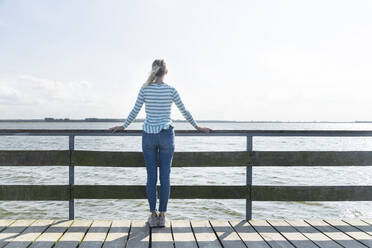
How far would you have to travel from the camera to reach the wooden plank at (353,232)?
329 centimetres

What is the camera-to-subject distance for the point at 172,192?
3961mm

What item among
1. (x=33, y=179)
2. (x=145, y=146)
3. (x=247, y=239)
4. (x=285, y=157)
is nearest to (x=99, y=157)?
(x=145, y=146)

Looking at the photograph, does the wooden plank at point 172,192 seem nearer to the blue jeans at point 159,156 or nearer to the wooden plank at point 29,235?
the blue jeans at point 159,156

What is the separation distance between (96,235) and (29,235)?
0.65 metres

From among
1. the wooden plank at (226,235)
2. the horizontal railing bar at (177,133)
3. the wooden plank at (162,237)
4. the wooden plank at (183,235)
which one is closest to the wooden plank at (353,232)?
the horizontal railing bar at (177,133)

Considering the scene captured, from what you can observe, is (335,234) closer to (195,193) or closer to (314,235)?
(314,235)

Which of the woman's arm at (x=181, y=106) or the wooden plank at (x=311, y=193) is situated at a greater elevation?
the woman's arm at (x=181, y=106)

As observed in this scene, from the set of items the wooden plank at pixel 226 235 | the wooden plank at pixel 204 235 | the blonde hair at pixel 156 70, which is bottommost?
the wooden plank at pixel 204 235

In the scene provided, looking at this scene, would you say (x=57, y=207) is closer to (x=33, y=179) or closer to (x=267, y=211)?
(x=33, y=179)

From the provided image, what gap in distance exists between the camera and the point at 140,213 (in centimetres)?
843

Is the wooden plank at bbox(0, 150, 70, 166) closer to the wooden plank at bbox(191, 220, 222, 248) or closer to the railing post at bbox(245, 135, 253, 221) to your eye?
the wooden plank at bbox(191, 220, 222, 248)

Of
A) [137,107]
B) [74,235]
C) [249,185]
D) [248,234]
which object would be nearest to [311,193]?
[249,185]

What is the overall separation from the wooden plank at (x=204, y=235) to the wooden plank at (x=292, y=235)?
0.71 metres

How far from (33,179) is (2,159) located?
950cm
